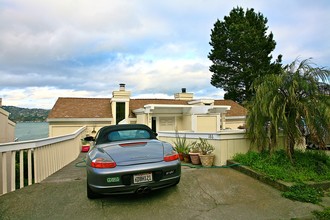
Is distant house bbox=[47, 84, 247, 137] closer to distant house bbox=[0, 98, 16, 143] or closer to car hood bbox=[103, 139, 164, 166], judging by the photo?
distant house bbox=[0, 98, 16, 143]

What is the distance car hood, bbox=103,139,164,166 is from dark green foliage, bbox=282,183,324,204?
7.91ft

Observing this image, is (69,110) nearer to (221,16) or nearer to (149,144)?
(149,144)

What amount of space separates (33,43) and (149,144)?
10.0 meters

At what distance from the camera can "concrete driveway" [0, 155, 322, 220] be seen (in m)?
3.28

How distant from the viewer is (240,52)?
23984mm

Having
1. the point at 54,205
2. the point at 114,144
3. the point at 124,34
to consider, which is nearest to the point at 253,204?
the point at 114,144

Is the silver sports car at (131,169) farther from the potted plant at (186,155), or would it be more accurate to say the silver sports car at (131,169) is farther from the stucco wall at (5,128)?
the stucco wall at (5,128)

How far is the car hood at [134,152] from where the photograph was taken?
135 inches

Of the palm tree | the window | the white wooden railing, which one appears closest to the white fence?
the palm tree

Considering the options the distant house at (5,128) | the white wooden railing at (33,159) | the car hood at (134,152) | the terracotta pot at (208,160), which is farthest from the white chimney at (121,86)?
the car hood at (134,152)

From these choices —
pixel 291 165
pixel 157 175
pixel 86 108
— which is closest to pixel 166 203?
pixel 157 175

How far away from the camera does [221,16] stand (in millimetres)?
25609

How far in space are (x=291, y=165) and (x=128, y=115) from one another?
1374cm

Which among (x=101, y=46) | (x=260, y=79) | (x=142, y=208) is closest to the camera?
(x=142, y=208)
